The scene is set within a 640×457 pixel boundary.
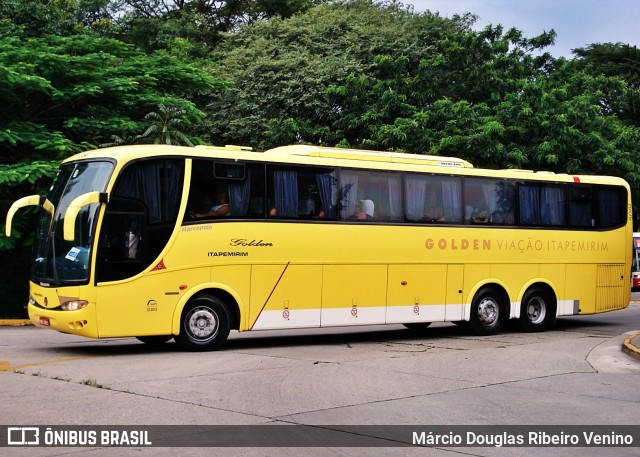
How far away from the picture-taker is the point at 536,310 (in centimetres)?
1986

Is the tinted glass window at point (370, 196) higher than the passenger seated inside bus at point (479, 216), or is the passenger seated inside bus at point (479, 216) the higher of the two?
the tinted glass window at point (370, 196)

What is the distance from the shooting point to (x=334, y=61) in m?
37.2

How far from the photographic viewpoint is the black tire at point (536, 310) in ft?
63.9

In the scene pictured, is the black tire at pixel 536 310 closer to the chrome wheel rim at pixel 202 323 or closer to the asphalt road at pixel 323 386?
the asphalt road at pixel 323 386

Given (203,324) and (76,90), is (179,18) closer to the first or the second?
(76,90)

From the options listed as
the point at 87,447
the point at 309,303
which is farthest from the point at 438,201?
the point at 87,447

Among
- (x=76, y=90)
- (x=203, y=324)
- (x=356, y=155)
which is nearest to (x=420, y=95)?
(x=76, y=90)

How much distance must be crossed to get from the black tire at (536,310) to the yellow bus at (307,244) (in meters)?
0.03

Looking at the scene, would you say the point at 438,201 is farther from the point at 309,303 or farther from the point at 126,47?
the point at 126,47

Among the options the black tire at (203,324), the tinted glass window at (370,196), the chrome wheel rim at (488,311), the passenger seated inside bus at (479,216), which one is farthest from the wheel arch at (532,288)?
the black tire at (203,324)

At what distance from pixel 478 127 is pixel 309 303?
1853 centimetres

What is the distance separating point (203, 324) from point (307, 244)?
2477 millimetres

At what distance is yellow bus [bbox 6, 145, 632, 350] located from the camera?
14.1 meters

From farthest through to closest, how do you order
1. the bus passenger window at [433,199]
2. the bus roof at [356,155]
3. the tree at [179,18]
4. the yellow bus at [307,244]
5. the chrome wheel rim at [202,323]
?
the tree at [179,18] → the bus passenger window at [433,199] → the bus roof at [356,155] → the chrome wheel rim at [202,323] → the yellow bus at [307,244]
